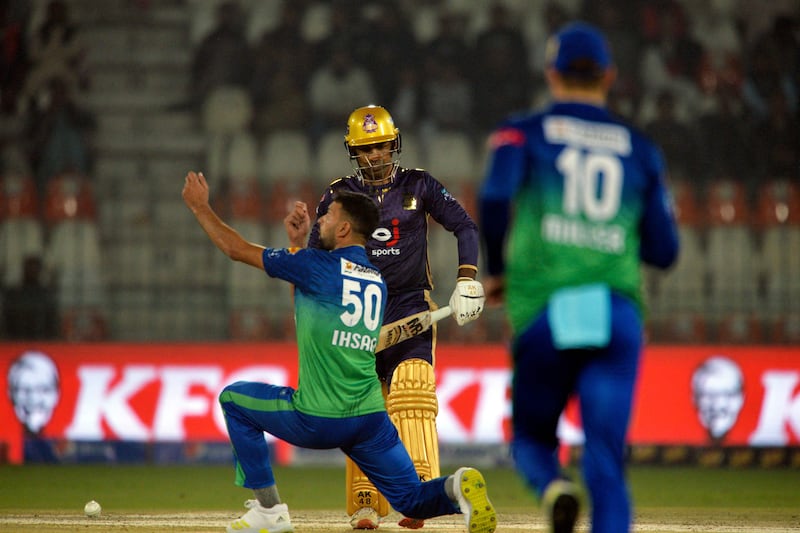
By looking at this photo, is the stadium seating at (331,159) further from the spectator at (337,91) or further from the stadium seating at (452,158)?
the stadium seating at (452,158)

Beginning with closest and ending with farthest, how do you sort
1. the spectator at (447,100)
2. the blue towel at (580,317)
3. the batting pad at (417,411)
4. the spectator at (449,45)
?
the blue towel at (580,317) → the batting pad at (417,411) → the spectator at (447,100) → the spectator at (449,45)

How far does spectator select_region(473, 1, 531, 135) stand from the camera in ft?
55.5

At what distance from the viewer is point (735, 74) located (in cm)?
1733

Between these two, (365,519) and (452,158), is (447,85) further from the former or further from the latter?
(365,519)

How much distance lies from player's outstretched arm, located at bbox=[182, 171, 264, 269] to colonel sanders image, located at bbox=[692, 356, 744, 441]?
7911 millimetres

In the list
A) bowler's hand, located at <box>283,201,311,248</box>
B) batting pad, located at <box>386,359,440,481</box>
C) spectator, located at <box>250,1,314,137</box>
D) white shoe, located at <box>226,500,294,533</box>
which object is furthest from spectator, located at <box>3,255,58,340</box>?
white shoe, located at <box>226,500,294,533</box>

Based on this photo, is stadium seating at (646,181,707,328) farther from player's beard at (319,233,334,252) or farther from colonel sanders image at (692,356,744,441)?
player's beard at (319,233,334,252)

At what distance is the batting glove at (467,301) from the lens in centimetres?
748

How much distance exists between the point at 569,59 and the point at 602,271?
782mm

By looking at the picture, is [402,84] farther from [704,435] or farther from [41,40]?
[704,435]

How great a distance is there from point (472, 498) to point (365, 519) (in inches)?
64.1

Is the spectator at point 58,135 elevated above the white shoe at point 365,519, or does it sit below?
above

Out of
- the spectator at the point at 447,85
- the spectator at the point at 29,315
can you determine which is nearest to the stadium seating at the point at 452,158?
the spectator at the point at 447,85

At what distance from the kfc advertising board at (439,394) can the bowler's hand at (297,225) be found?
21.0ft
